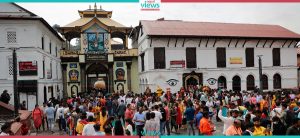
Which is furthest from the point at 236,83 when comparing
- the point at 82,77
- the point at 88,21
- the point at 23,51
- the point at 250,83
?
the point at 23,51

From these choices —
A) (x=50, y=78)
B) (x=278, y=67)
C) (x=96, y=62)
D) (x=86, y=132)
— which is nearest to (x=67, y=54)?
(x=96, y=62)

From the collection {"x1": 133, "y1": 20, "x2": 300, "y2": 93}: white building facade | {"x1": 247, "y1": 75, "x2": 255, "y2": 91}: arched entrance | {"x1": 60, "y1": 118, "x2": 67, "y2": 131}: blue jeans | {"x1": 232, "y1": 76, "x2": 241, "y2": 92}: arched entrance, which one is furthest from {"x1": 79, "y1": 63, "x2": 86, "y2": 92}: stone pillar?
{"x1": 60, "y1": 118, "x2": 67, "y2": 131}: blue jeans

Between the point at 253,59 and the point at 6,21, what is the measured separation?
20.5 meters

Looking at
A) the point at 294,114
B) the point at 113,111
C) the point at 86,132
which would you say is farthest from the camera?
the point at 113,111

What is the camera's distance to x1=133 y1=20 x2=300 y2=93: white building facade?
2830 cm

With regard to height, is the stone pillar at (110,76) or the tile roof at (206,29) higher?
the tile roof at (206,29)

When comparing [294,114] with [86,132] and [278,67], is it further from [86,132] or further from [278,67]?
[278,67]

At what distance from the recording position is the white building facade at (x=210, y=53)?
28297 mm

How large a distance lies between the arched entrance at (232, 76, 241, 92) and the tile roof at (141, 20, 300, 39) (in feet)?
13.1

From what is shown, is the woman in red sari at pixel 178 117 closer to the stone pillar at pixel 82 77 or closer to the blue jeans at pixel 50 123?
the blue jeans at pixel 50 123

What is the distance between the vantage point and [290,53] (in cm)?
3156

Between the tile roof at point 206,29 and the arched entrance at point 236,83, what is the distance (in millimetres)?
3990

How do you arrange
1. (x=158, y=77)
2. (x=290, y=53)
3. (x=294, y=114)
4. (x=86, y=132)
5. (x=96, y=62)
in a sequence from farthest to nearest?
(x=96, y=62)
(x=290, y=53)
(x=158, y=77)
(x=294, y=114)
(x=86, y=132)

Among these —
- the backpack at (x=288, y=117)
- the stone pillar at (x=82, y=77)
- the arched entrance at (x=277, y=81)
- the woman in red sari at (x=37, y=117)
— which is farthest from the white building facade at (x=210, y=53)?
the backpack at (x=288, y=117)
